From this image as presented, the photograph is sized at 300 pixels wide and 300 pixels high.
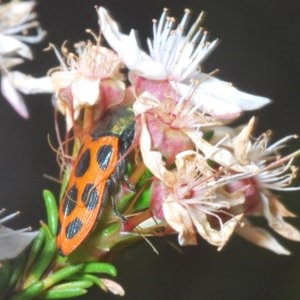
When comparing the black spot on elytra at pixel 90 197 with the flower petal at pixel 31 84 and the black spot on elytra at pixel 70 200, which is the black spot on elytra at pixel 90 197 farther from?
the flower petal at pixel 31 84

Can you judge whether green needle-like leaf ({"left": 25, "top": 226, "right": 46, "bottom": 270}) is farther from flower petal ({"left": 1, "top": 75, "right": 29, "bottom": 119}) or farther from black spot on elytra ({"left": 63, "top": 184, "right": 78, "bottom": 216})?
flower petal ({"left": 1, "top": 75, "right": 29, "bottom": 119})

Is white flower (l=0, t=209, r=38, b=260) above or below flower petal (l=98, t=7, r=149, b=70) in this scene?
below

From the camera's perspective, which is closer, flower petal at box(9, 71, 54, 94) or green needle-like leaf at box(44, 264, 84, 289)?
green needle-like leaf at box(44, 264, 84, 289)

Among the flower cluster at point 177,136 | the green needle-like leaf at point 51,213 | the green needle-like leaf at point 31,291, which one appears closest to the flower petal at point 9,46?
the flower cluster at point 177,136

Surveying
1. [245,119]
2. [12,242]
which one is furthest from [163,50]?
[245,119]

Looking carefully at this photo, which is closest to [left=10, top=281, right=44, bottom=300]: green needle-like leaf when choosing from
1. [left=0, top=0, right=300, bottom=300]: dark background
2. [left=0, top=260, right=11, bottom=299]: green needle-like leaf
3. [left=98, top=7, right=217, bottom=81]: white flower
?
[left=0, top=260, right=11, bottom=299]: green needle-like leaf

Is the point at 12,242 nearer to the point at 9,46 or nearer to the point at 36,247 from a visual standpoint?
the point at 36,247

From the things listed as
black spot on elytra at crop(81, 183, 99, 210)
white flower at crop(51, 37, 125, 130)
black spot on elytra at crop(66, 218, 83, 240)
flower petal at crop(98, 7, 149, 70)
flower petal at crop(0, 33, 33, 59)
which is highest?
flower petal at crop(98, 7, 149, 70)

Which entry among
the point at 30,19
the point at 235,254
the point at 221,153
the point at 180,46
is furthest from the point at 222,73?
the point at 221,153
